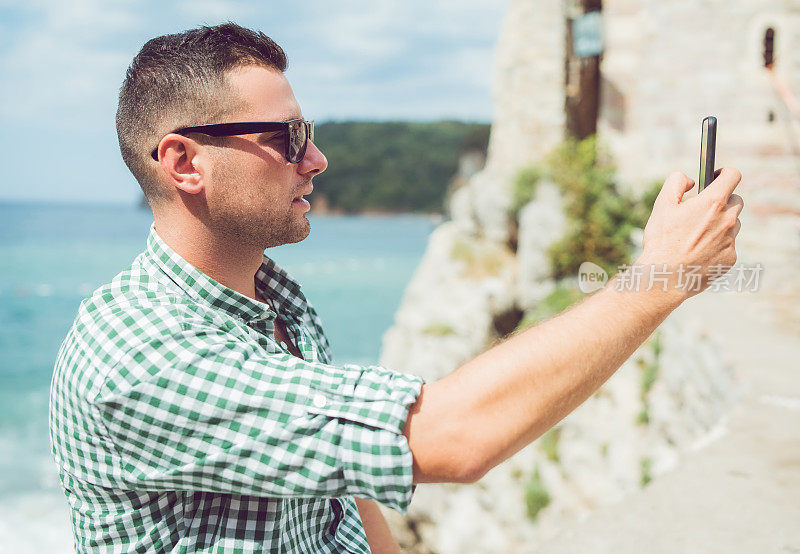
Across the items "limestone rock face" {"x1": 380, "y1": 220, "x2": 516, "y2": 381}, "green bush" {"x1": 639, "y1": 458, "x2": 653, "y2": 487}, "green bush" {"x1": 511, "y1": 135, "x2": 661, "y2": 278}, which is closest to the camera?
"green bush" {"x1": 639, "y1": 458, "x2": 653, "y2": 487}

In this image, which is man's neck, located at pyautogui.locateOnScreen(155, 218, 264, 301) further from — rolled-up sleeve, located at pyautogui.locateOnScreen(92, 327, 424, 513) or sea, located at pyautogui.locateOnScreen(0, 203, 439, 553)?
sea, located at pyautogui.locateOnScreen(0, 203, 439, 553)

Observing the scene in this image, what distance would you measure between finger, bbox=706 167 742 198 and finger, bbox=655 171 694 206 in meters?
0.05

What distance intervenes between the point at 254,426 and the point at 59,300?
151ft

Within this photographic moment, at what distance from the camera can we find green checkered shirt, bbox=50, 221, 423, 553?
3.68 feet

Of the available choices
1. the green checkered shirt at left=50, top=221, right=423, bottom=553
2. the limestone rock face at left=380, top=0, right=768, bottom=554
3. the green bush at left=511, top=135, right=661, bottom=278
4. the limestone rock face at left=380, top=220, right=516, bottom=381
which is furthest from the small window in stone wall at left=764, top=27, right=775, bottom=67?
the green checkered shirt at left=50, top=221, right=423, bottom=553

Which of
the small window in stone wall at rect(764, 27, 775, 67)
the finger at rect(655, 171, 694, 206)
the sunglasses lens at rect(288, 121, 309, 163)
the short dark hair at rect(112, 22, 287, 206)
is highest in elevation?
the small window in stone wall at rect(764, 27, 775, 67)

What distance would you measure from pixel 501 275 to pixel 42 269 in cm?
5328

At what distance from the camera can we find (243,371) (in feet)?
3.79

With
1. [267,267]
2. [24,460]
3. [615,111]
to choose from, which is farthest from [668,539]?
[24,460]

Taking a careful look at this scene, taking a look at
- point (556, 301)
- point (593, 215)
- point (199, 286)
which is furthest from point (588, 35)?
point (199, 286)

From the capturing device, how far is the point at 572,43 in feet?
45.0

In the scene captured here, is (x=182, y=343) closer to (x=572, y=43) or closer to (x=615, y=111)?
(x=615, y=111)

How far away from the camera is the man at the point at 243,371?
1128 millimetres

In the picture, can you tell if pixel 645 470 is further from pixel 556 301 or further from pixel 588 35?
pixel 588 35
